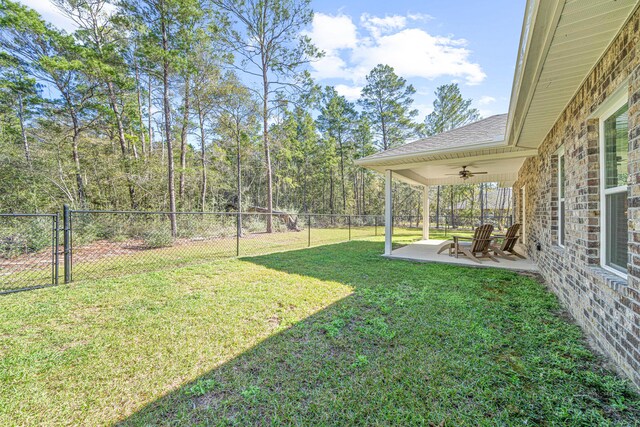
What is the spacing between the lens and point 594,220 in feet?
8.59

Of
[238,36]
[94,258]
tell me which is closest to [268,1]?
[238,36]

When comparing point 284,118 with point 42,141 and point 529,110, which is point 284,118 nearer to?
point 42,141

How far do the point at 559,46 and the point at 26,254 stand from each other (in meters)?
10.5

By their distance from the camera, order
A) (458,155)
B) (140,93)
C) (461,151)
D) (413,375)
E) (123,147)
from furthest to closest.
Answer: (140,93) → (123,147) → (458,155) → (461,151) → (413,375)

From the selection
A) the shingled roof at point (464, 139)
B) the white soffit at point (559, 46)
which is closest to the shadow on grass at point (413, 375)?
the white soffit at point (559, 46)

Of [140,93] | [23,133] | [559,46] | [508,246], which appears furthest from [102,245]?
[508,246]

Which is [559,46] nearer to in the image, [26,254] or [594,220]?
[594,220]

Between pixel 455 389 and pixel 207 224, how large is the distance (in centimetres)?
1022

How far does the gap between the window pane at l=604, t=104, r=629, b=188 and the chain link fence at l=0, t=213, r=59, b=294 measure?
22.8 feet

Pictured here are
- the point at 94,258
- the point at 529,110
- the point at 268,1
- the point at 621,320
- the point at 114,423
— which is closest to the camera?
the point at 114,423

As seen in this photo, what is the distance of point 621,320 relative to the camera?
1919mm

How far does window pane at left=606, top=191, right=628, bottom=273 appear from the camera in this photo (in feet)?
7.22

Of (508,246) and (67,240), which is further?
(508,246)

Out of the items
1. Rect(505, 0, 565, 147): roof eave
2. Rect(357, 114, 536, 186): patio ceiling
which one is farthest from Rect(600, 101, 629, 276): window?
Rect(357, 114, 536, 186): patio ceiling
